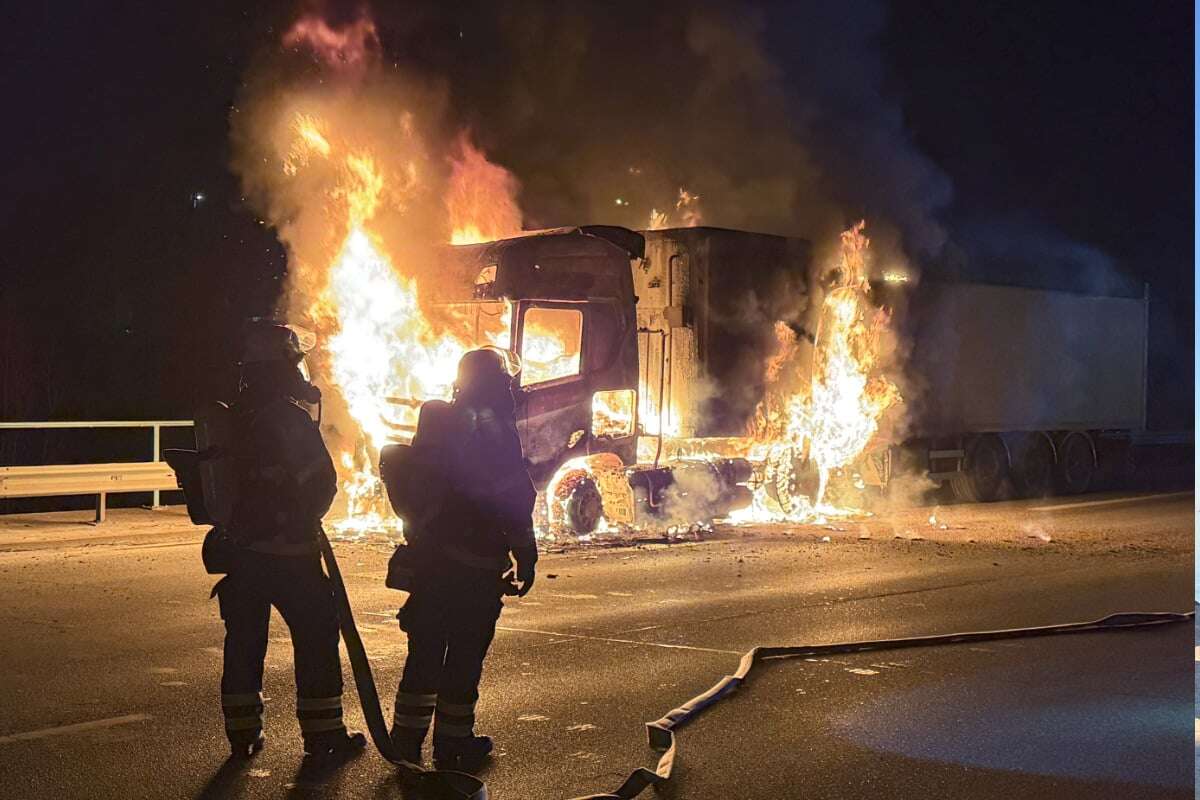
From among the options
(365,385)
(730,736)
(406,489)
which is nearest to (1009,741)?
(730,736)

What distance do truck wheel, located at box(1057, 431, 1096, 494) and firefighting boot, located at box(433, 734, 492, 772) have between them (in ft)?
63.4

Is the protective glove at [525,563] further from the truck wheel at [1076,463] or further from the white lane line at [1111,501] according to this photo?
the truck wheel at [1076,463]

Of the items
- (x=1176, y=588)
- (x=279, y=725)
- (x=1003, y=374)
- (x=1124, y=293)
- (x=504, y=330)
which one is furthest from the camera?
(x=1124, y=293)

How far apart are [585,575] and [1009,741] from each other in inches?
236

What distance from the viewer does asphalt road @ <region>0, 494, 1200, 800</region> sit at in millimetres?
5555

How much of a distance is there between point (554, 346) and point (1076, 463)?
13258 mm

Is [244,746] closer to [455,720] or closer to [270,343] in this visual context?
[455,720]

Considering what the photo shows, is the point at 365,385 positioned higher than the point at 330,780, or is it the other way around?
the point at 365,385

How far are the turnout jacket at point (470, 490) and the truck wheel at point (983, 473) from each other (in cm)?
1628

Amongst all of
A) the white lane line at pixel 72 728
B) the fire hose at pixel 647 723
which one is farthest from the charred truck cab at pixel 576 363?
the white lane line at pixel 72 728

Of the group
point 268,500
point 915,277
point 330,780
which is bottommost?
point 330,780

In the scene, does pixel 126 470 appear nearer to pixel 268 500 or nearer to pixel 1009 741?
pixel 268 500

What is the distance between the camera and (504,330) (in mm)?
13492

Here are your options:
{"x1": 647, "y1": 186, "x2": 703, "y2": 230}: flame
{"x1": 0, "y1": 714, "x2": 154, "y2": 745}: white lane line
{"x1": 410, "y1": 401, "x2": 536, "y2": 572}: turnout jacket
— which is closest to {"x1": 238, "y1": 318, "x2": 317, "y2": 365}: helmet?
{"x1": 410, "y1": 401, "x2": 536, "y2": 572}: turnout jacket
